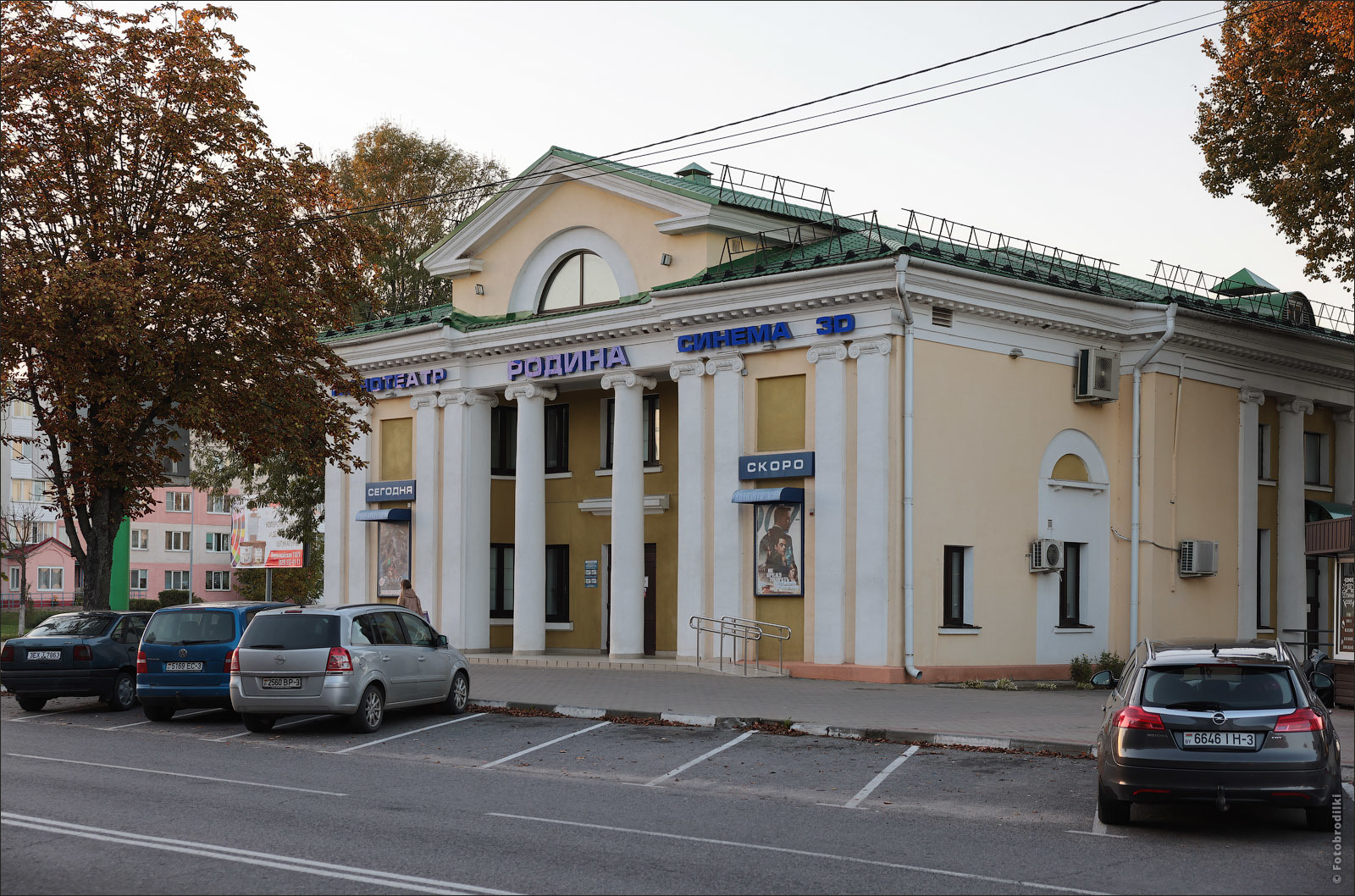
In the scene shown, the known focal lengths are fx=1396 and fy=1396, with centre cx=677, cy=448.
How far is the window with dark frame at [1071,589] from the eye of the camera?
87.8ft

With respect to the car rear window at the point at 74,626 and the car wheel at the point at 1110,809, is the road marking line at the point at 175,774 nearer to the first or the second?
the car rear window at the point at 74,626

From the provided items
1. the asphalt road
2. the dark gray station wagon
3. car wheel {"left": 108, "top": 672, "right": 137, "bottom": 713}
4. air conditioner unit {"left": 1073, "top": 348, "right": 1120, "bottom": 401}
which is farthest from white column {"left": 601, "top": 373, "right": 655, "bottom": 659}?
the dark gray station wagon

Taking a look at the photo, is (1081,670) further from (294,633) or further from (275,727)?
(294,633)

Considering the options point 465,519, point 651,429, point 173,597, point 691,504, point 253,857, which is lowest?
point 173,597

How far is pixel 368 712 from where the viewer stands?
56.9ft

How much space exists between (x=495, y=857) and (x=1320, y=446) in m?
28.6

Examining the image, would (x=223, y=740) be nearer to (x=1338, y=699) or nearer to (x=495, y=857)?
(x=495, y=857)

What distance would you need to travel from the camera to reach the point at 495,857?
9273 millimetres

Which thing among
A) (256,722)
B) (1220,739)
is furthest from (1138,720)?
(256,722)

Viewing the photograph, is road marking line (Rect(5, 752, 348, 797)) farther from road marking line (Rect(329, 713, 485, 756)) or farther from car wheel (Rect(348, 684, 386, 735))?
car wheel (Rect(348, 684, 386, 735))

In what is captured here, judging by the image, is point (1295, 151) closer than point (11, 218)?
No

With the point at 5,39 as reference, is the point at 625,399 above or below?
below

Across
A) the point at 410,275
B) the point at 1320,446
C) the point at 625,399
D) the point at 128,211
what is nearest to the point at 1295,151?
the point at 1320,446

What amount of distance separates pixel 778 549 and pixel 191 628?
10.6m
